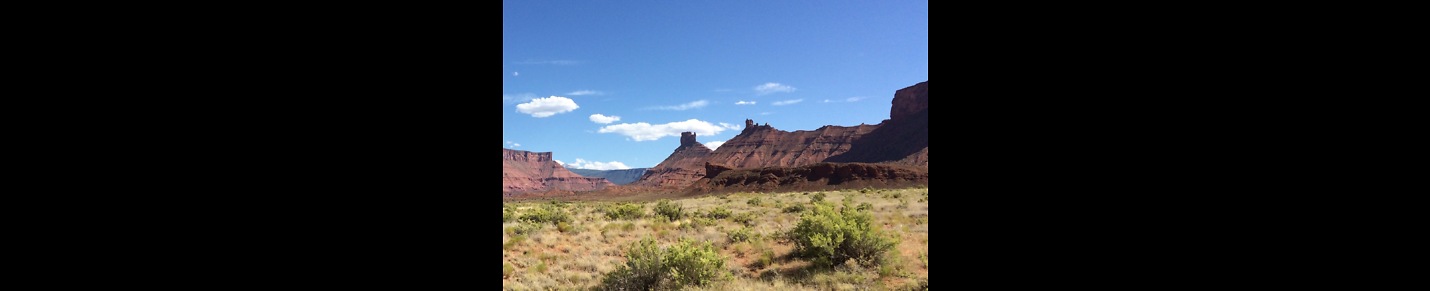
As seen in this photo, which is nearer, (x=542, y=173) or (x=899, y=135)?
(x=899, y=135)

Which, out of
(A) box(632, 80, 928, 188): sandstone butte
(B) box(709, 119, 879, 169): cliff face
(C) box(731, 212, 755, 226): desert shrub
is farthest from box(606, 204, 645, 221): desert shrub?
(B) box(709, 119, 879, 169): cliff face

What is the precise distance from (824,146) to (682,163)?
3456cm

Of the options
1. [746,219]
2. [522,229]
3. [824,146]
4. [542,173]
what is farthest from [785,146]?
[522,229]

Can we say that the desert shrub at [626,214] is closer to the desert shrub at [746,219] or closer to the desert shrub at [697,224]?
the desert shrub at [697,224]

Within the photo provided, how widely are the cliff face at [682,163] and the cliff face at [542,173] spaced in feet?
55.2

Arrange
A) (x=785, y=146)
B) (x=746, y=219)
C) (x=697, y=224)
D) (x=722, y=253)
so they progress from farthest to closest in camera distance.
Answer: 1. (x=785, y=146)
2. (x=746, y=219)
3. (x=697, y=224)
4. (x=722, y=253)

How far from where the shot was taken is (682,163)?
416 feet

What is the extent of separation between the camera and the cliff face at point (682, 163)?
110 metres

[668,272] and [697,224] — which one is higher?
[668,272]

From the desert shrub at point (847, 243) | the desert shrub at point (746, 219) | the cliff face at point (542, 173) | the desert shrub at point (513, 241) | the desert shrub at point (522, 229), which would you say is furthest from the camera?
the cliff face at point (542, 173)

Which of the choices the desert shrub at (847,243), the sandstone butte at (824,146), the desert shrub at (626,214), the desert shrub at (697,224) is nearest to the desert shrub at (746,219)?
the desert shrub at (697,224)

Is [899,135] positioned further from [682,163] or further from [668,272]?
[668,272]
